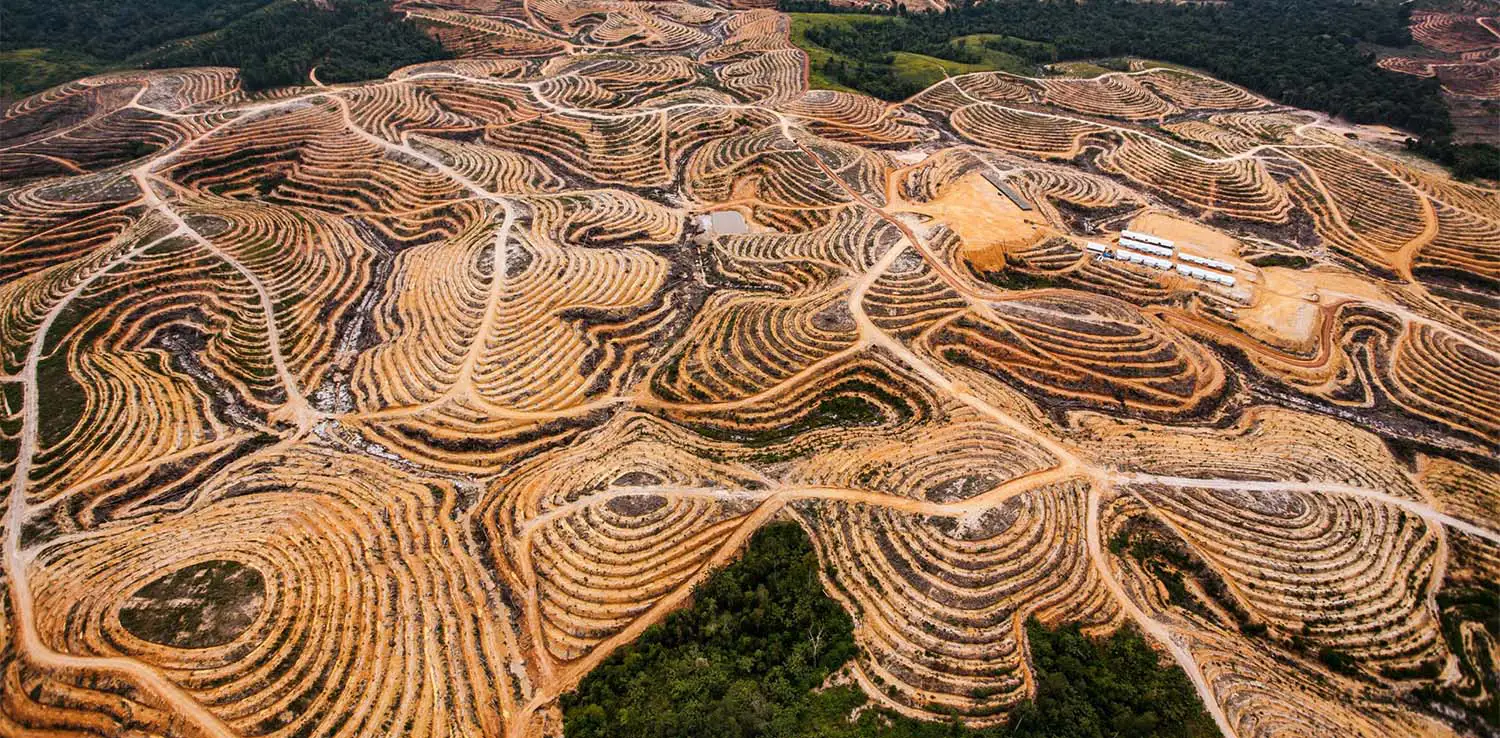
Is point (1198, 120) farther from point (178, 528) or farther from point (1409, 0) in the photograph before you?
point (178, 528)

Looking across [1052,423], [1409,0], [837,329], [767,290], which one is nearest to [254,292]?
[767,290]

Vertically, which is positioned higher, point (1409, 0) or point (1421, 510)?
point (1409, 0)

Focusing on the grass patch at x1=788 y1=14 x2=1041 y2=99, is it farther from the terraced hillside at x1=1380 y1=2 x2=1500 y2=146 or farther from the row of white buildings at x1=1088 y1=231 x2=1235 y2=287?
the terraced hillside at x1=1380 y1=2 x2=1500 y2=146

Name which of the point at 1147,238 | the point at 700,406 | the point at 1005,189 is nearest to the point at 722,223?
the point at 700,406

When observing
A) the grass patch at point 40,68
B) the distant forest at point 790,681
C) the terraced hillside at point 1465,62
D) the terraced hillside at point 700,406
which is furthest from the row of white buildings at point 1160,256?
the grass patch at point 40,68

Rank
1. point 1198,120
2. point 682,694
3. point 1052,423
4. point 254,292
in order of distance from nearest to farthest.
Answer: point 682,694
point 1052,423
point 254,292
point 1198,120

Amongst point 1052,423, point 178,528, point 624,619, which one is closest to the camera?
point 624,619

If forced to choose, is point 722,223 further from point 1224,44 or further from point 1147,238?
point 1224,44

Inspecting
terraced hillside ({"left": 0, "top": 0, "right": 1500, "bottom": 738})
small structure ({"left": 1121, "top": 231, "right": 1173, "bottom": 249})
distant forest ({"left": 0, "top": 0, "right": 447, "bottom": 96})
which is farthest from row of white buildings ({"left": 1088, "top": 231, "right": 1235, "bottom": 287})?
distant forest ({"left": 0, "top": 0, "right": 447, "bottom": 96})
